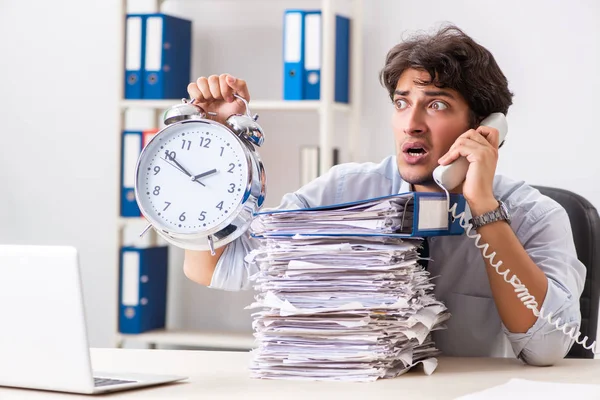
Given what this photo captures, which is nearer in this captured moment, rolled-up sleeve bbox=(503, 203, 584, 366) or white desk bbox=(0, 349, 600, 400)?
white desk bbox=(0, 349, 600, 400)

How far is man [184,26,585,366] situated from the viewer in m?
1.40

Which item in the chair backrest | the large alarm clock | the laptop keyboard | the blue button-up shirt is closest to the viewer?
the laptop keyboard

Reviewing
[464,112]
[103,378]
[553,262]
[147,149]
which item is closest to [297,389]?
[103,378]

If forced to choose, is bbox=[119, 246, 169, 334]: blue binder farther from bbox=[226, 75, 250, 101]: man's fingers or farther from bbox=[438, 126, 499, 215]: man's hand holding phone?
bbox=[438, 126, 499, 215]: man's hand holding phone

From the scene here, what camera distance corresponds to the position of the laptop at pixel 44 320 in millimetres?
999

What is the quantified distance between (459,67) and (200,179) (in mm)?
611

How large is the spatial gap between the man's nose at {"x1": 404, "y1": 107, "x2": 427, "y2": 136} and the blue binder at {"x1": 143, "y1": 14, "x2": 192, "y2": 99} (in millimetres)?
1652

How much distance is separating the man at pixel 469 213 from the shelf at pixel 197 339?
1.41 meters

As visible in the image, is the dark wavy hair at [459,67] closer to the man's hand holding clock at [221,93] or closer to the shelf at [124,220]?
the man's hand holding clock at [221,93]

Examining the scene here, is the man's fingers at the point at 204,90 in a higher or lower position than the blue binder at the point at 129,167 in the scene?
higher

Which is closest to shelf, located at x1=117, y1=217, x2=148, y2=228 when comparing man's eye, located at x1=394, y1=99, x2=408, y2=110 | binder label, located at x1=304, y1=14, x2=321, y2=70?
binder label, located at x1=304, y1=14, x2=321, y2=70

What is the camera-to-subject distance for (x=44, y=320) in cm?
102

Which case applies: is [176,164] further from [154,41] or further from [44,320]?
[154,41]

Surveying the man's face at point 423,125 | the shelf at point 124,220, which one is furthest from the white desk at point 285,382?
the shelf at point 124,220
